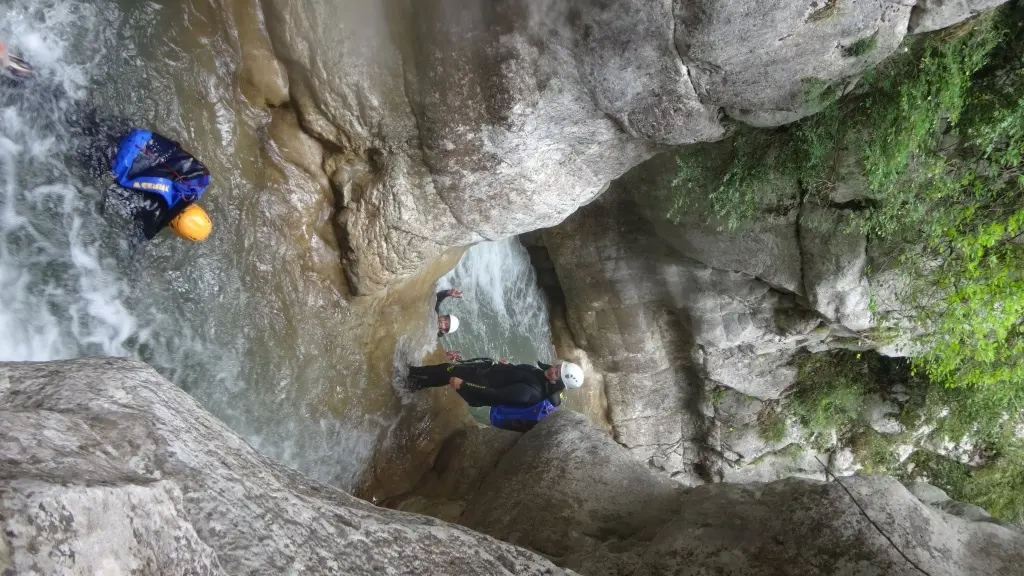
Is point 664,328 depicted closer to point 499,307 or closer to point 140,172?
point 499,307

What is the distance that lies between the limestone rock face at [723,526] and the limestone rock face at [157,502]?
1.55 meters

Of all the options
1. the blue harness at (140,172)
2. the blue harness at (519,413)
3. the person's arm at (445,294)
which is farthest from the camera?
the person's arm at (445,294)

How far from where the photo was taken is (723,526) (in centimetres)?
502

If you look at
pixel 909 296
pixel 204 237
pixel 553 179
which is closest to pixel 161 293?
pixel 204 237

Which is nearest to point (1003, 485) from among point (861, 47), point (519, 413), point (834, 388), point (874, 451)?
point (874, 451)

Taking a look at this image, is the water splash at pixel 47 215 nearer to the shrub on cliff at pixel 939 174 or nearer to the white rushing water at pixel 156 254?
the white rushing water at pixel 156 254

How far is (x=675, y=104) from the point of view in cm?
514

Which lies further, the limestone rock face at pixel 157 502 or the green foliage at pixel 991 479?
the green foliage at pixel 991 479

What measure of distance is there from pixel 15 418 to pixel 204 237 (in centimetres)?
302

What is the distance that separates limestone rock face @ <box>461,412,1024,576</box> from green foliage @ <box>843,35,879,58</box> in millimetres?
3247

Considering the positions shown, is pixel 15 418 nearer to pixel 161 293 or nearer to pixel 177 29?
pixel 161 293

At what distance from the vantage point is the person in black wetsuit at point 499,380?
782cm

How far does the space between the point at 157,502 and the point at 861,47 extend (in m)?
5.05

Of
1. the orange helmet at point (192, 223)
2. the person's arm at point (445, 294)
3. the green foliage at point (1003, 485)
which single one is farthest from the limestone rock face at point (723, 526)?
the green foliage at point (1003, 485)
